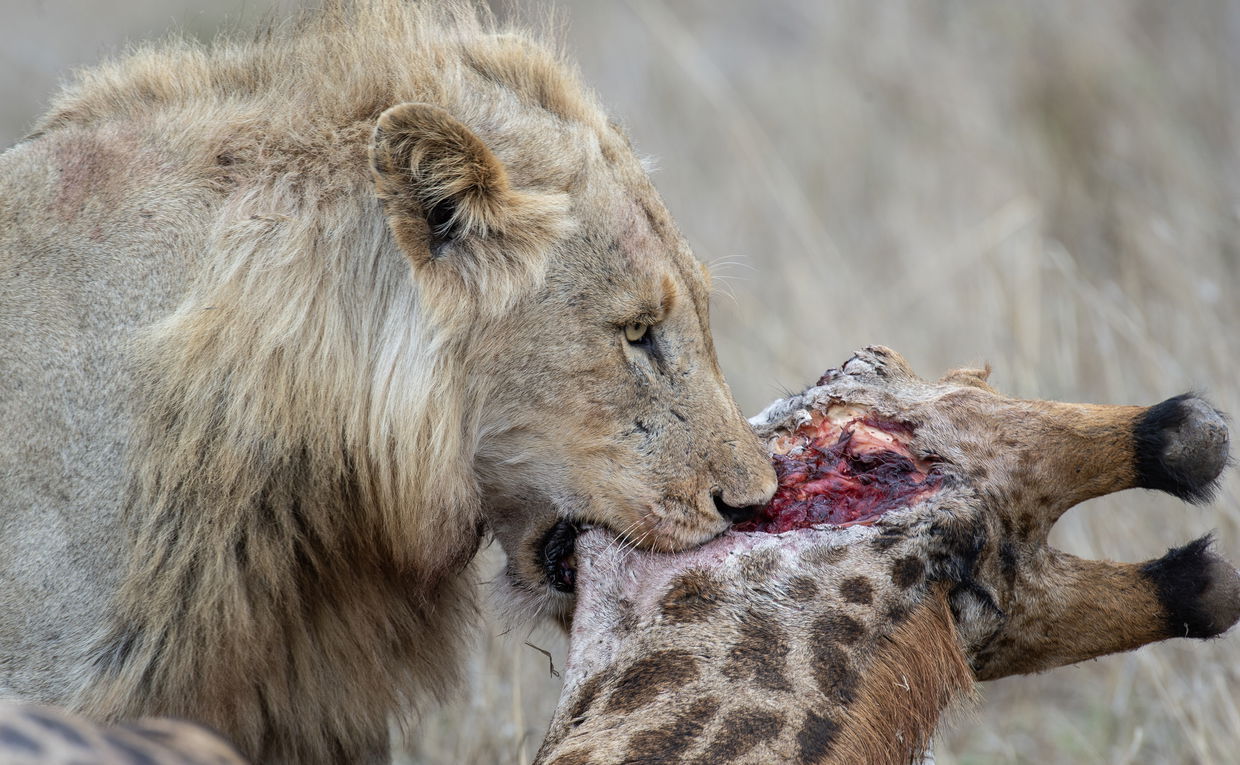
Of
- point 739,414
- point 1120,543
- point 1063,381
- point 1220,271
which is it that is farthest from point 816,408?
point 1220,271

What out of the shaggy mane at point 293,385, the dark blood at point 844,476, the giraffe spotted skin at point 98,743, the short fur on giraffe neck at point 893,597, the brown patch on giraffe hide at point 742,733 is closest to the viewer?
the giraffe spotted skin at point 98,743

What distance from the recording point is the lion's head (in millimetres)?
2615

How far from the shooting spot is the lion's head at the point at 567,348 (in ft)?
8.58

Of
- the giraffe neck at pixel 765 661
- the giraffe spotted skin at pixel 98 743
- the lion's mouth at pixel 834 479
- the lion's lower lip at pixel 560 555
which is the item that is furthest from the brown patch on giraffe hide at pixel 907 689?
the giraffe spotted skin at pixel 98 743

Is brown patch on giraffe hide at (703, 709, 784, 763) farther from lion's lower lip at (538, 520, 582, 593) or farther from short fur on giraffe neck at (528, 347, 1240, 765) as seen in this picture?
lion's lower lip at (538, 520, 582, 593)

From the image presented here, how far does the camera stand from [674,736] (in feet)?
6.48

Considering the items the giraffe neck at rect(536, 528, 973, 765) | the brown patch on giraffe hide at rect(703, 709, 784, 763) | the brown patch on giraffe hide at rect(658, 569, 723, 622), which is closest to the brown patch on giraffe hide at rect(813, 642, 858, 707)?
the giraffe neck at rect(536, 528, 973, 765)

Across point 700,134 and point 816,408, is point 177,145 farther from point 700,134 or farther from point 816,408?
point 700,134

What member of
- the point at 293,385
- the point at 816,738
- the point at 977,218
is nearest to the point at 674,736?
the point at 816,738

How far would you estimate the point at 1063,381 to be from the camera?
4.99 metres

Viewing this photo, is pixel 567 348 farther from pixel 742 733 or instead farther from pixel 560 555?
pixel 742 733

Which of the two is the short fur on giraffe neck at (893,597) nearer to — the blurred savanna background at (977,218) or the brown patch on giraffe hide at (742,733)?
the brown patch on giraffe hide at (742,733)

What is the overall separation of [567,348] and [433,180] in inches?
17.4

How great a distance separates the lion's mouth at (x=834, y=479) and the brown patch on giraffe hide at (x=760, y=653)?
0.97ft
